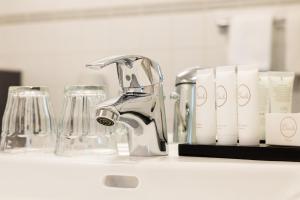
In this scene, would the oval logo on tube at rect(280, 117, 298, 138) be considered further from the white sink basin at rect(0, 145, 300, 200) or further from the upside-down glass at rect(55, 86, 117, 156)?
the upside-down glass at rect(55, 86, 117, 156)

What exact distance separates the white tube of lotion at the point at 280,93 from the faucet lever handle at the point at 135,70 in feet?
0.71

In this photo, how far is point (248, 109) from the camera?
2.37 feet

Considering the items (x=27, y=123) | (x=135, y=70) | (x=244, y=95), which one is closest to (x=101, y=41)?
(x=27, y=123)

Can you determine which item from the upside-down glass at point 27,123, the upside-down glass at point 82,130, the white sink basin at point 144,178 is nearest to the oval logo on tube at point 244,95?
the white sink basin at point 144,178

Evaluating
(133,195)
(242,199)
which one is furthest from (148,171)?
(242,199)

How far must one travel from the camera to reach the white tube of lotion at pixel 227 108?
74cm

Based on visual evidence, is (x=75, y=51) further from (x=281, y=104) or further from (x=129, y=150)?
(x=281, y=104)

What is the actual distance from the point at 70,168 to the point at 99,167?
6cm

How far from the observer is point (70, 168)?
0.76 m

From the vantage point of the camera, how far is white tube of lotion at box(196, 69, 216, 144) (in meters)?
0.76

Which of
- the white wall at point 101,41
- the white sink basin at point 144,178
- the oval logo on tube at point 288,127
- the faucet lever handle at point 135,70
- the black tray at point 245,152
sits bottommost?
the white sink basin at point 144,178

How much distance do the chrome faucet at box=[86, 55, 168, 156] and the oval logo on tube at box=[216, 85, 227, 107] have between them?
4.2 inches

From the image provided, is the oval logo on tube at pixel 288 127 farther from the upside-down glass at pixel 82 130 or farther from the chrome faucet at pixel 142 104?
the upside-down glass at pixel 82 130

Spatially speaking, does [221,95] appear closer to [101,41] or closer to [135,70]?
[135,70]
